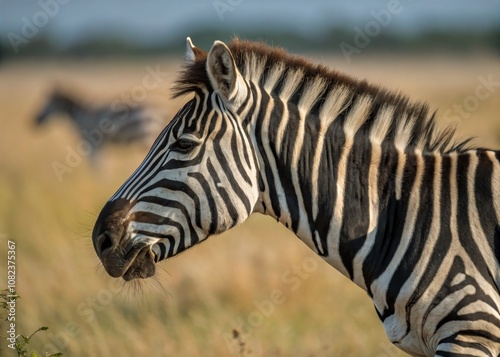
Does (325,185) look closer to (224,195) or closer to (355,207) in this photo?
(355,207)

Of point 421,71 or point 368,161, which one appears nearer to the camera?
point 368,161

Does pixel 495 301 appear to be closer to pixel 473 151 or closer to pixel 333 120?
pixel 473 151

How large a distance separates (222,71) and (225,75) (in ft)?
0.11

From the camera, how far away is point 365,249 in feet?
14.7

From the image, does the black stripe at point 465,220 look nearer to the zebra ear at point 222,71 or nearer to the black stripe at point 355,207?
the black stripe at point 355,207

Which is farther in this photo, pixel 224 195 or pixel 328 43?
pixel 328 43

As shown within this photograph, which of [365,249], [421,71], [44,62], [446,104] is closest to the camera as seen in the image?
[365,249]

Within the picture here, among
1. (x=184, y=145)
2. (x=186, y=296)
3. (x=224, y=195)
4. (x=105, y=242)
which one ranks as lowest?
(x=186, y=296)

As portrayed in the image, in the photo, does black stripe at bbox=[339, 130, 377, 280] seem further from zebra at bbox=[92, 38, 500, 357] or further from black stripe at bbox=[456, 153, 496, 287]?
black stripe at bbox=[456, 153, 496, 287]

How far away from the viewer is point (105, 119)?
25.0 metres

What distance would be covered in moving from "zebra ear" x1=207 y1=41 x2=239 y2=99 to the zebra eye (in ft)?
1.15

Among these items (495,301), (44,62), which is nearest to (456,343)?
(495,301)

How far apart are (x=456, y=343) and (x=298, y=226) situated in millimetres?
1150

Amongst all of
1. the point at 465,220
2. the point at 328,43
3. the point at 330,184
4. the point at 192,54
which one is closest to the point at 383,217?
the point at 330,184
